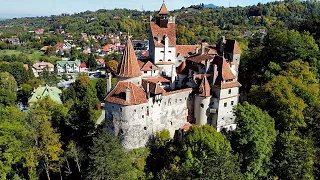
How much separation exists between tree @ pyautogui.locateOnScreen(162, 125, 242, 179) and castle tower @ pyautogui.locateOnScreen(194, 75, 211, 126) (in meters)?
5.20

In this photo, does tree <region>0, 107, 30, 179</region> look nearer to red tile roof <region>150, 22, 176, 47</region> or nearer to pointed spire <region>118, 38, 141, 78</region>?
pointed spire <region>118, 38, 141, 78</region>

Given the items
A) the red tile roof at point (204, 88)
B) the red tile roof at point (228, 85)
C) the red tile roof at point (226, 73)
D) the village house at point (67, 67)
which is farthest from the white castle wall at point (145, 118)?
the village house at point (67, 67)

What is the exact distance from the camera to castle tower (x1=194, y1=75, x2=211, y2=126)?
47.6 meters

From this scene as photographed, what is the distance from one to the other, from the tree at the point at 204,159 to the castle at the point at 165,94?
5.45 meters

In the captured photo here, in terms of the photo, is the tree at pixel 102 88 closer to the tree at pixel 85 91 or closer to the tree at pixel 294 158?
the tree at pixel 85 91

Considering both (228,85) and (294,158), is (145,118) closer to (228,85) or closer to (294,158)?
(228,85)

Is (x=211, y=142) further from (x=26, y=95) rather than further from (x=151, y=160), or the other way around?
(x=26, y=95)

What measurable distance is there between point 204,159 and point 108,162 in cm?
1264

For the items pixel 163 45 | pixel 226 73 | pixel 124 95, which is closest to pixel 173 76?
pixel 163 45

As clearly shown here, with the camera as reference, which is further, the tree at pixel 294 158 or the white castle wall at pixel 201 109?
the white castle wall at pixel 201 109

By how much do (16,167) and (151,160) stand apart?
22.2 metres

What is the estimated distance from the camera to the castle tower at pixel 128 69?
4562cm

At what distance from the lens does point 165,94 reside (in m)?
46.2

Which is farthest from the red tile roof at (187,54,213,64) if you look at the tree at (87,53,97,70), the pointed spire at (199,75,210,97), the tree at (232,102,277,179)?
the tree at (87,53,97,70)
